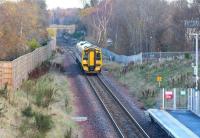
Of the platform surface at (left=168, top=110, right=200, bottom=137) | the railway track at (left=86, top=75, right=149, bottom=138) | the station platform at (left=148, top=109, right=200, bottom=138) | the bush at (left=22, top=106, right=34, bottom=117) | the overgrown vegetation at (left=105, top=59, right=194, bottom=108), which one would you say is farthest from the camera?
the overgrown vegetation at (left=105, top=59, right=194, bottom=108)

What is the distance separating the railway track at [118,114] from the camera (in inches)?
734

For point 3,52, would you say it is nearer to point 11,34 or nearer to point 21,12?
point 11,34

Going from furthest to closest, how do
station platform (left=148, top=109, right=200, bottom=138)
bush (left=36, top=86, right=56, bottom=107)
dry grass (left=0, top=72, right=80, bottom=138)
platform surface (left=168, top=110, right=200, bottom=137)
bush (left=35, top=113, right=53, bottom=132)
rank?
1. bush (left=36, top=86, right=56, bottom=107)
2. bush (left=35, top=113, right=53, bottom=132)
3. platform surface (left=168, top=110, right=200, bottom=137)
4. dry grass (left=0, top=72, right=80, bottom=138)
5. station platform (left=148, top=109, right=200, bottom=138)

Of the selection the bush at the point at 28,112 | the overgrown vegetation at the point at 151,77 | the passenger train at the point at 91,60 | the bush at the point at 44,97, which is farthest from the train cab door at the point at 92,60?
the bush at the point at 28,112

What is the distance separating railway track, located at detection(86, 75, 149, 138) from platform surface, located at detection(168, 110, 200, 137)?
145 centimetres

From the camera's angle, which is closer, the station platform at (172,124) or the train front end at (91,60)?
the station platform at (172,124)

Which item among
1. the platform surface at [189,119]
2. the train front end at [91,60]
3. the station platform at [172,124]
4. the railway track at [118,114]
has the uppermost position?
the train front end at [91,60]

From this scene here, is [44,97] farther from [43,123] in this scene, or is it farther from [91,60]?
[91,60]

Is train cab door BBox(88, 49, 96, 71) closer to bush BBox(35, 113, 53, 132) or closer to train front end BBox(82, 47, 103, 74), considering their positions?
train front end BBox(82, 47, 103, 74)

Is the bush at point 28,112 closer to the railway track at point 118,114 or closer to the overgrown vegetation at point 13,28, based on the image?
the railway track at point 118,114

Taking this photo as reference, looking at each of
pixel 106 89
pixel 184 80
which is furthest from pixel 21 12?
pixel 184 80

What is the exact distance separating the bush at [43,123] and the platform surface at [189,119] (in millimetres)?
4752

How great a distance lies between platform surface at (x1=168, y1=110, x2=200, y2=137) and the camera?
55.3ft

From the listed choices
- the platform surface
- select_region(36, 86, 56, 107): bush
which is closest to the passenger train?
select_region(36, 86, 56, 107): bush
